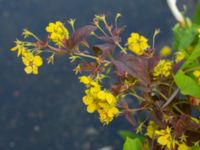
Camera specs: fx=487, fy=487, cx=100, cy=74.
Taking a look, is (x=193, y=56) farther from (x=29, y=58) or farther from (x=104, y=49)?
(x=29, y=58)

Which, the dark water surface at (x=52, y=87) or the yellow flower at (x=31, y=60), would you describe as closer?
the yellow flower at (x=31, y=60)

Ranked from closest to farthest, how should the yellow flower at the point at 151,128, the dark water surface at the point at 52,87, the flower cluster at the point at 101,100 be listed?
the flower cluster at the point at 101,100 → the yellow flower at the point at 151,128 → the dark water surface at the point at 52,87

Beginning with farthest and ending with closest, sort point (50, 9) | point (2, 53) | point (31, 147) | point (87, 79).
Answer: point (50, 9), point (2, 53), point (31, 147), point (87, 79)

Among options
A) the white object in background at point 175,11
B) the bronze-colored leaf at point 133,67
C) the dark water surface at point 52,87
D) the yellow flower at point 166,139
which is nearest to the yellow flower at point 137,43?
the bronze-colored leaf at point 133,67

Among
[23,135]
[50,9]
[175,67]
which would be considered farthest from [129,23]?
[175,67]

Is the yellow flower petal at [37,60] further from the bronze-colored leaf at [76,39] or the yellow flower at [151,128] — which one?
the yellow flower at [151,128]

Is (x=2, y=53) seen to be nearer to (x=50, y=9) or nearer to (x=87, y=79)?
(x=50, y=9)

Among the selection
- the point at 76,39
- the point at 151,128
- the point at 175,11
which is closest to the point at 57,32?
the point at 76,39

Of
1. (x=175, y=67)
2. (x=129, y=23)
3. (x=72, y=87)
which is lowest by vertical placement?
(x=175, y=67)
